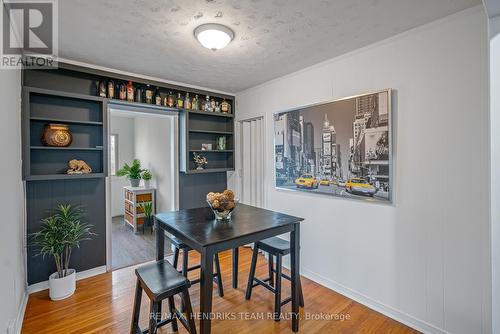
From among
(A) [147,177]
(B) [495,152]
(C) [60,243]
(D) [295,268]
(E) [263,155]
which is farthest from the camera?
(A) [147,177]

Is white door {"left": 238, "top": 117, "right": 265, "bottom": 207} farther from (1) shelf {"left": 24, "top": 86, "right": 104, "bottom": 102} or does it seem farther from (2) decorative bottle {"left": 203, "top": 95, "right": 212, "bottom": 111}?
(1) shelf {"left": 24, "top": 86, "right": 104, "bottom": 102}

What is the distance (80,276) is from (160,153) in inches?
93.2

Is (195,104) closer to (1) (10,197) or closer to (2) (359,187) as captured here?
(1) (10,197)

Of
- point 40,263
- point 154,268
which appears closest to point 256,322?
point 154,268

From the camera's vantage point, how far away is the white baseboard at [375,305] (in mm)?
2021

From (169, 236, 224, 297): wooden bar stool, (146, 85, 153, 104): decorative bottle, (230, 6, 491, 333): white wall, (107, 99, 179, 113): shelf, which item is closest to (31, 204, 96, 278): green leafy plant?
(169, 236, 224, 297): wooden bar stool

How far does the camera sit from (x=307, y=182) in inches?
115

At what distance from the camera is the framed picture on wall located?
7.34 feet

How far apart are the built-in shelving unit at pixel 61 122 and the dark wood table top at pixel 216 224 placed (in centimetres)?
132

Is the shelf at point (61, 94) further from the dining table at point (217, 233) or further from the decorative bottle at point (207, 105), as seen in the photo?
the dining table at point (217, 233)

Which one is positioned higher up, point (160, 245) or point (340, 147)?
point (340, 147)

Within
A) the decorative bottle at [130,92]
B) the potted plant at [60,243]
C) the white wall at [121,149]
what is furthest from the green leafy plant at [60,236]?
the white wall at [121,149]

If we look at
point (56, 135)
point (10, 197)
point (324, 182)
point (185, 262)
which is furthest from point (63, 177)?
point (324, 182)

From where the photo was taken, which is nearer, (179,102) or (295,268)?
(295,268)
